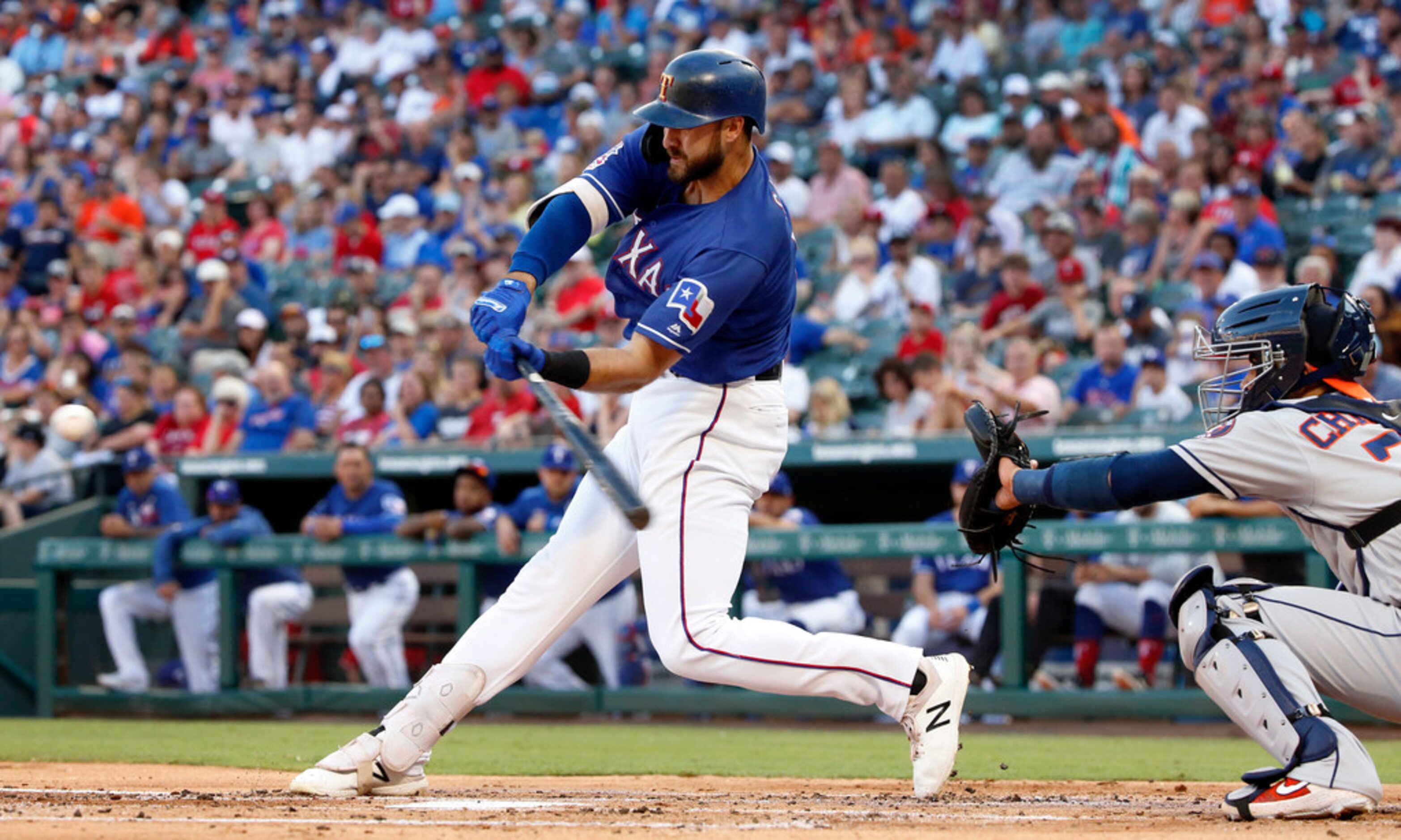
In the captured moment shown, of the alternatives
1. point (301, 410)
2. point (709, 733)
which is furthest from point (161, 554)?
point (709, 733)

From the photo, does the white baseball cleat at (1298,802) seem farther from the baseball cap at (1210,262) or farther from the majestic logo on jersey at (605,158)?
the baseball cap at (1210,262)

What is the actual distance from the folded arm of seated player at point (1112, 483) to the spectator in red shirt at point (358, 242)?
1006cm

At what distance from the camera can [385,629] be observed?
27.9 feet

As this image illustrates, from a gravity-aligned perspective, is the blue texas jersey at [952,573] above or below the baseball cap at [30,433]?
below

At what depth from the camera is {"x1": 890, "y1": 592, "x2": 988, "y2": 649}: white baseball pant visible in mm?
7648

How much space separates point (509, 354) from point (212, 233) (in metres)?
11.1

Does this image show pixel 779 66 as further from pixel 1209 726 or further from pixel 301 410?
pixel 1209 726

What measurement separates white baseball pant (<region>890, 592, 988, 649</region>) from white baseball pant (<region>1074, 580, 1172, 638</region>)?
54 cm

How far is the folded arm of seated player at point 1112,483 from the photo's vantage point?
3.57 metres

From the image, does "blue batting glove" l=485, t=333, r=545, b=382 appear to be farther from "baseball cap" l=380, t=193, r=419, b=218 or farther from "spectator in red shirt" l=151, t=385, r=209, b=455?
"baseball cap" l=380, t=193, r=419, b=218

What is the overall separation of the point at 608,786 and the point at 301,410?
6.27 meters

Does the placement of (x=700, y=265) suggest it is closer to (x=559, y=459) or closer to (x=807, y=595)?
(x=807, y=595)

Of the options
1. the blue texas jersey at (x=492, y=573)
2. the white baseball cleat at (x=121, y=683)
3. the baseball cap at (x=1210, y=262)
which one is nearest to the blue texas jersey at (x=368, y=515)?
the blue texas jersey at (x=492, y=573)

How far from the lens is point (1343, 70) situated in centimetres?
1091
